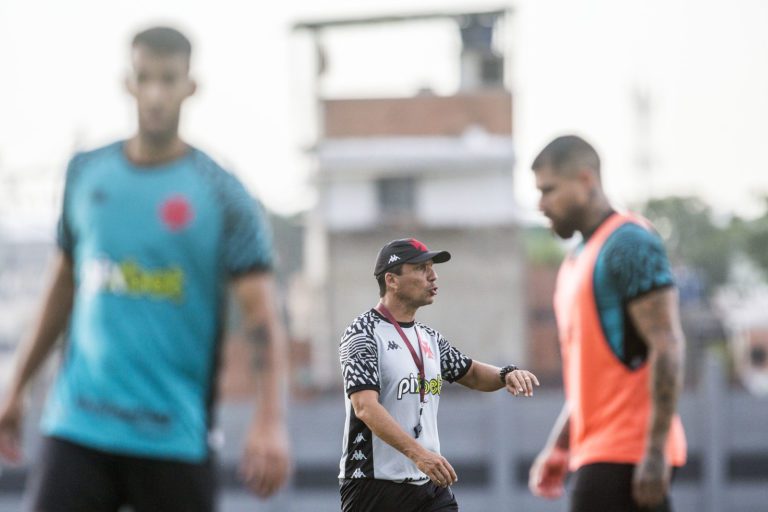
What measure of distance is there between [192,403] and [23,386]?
2.30 feet

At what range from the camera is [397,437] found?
1245 mm

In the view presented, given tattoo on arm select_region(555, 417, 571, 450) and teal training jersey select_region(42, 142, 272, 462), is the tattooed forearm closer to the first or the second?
tattoo on arm select_region(555, 417, 571, 450)

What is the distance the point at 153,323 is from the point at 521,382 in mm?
1995

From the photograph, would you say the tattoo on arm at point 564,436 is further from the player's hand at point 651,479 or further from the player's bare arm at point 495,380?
the player's bare arm at point 495,380

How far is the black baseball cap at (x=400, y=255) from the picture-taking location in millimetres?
1267

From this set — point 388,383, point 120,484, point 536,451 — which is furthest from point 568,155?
point 536,451

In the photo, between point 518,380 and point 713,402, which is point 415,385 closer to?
point 518,380

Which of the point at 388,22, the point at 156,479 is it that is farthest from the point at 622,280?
the point at 388,22

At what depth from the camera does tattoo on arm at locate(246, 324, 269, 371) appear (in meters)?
3.14

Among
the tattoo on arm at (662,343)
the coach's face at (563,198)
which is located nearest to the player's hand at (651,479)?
the tattoo on arm at (662,343)

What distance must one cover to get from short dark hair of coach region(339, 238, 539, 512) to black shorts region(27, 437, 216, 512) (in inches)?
78.0

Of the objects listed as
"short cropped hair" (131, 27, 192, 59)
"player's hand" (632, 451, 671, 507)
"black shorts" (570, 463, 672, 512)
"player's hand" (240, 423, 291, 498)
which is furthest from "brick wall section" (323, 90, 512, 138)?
"short cropped hair" (131, 27, 192, 59)

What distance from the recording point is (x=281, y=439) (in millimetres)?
2994

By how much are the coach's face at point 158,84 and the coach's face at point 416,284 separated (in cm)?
145
